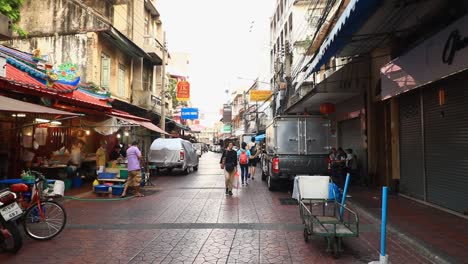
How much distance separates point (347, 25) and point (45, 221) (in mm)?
7158

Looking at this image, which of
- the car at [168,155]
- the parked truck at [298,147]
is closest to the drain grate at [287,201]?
the parked truck at [298,147]

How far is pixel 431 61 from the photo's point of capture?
8.29m

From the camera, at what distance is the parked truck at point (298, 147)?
12.7 m

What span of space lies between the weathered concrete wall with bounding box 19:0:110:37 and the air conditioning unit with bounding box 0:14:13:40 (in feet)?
38.1

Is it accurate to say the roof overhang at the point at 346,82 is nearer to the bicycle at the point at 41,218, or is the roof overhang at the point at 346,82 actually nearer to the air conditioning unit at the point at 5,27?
the air conditioning unit at the point at 5,27

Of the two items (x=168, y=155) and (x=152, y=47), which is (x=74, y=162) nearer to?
(x=168, y=155)

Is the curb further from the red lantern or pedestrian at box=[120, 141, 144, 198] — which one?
the red lantern

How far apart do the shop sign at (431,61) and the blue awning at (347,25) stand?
5.55 ft

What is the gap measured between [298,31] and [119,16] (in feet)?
51.1

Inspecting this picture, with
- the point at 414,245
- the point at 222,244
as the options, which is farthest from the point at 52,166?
the point at 414,245

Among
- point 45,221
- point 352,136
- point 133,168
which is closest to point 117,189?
point 133,168

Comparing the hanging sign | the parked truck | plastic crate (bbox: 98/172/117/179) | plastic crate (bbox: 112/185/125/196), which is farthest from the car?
the hanging sign

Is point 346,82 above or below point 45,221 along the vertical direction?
above

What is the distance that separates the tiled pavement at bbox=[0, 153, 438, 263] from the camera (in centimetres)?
557
